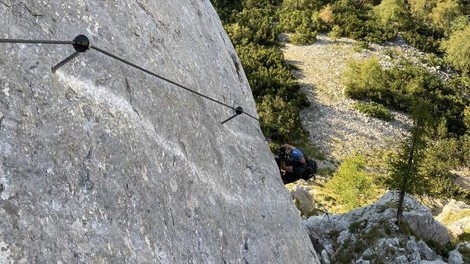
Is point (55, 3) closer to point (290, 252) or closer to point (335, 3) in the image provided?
point (290, 252)

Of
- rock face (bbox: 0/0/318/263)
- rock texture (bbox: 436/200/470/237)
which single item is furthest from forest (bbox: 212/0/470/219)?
rock face (bbox: 0/0/318/263)

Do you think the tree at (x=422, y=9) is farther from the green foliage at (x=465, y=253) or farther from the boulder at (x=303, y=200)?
the green foliage at (x=465, y=253)

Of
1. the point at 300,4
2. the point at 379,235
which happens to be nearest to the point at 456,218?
the point at 379,235

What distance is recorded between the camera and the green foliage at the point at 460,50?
53.3 meters

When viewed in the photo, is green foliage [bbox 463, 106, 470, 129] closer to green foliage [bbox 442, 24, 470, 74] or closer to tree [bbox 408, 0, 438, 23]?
green foliage [bbox 442, 24, 470, 74]

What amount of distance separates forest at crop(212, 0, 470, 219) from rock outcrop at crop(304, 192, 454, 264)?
172 cm

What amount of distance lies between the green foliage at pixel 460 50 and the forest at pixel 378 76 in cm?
11

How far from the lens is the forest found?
100.0 ft

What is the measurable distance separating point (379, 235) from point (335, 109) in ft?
85.7

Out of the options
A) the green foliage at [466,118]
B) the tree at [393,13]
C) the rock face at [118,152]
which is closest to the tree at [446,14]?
the tree at [393,13]

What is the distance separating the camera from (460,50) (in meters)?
53.9

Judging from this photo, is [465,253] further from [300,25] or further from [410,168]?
[300,25]

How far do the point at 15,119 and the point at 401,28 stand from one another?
66.0 m

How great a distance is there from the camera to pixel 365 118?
44.0 meters
